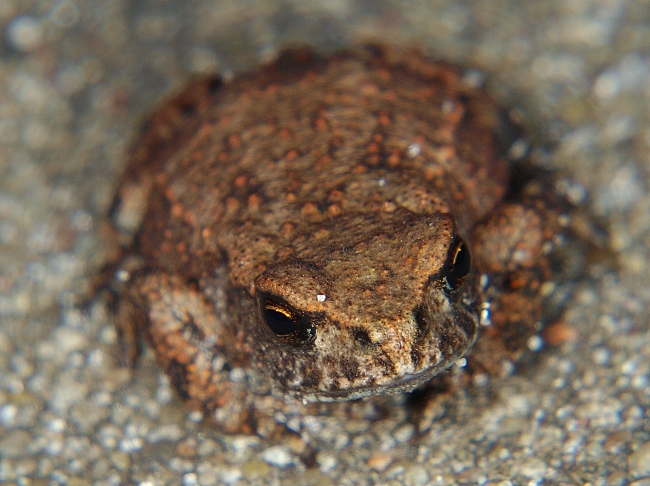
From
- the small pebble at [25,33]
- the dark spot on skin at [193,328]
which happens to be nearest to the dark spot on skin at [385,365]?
the dark spot on skin at [193,328]

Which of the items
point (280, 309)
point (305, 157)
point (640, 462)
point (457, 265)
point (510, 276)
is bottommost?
point (640, 462)

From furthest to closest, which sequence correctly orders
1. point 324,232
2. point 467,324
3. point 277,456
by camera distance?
1. point 277,456
2. point 324,232
3. point 467,324

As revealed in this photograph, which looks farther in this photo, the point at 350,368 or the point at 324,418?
the point at 324,418

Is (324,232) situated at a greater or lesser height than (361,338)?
greater

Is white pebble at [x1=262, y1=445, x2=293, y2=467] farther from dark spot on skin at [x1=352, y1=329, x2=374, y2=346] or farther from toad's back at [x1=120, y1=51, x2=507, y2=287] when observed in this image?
dark spot on skin at [x1=352, y1=329, x2=374, y2=346]

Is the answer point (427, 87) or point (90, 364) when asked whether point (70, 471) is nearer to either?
point (90, 364)

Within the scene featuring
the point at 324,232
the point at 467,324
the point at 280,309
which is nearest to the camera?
the point at 280,309

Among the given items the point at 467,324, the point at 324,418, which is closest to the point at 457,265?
the point at 467,324

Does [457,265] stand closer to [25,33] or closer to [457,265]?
[457,265]
